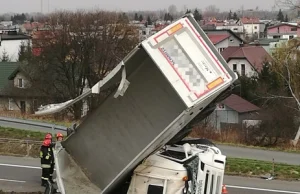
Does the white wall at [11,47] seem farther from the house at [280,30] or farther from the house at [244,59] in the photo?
the house at [280,30]

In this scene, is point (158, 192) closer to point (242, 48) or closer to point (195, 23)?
point (195, 23)

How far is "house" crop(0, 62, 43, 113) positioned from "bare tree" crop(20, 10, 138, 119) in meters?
1.08

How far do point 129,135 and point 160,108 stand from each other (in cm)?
80

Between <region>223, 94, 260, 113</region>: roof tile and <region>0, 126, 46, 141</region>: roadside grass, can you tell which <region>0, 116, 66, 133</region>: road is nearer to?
<region>0, 126, 46, 141</region>: roadside grass

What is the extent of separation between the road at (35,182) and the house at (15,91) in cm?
2524

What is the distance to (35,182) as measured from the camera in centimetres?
1265

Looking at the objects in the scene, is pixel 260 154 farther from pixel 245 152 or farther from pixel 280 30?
pixel 280 30

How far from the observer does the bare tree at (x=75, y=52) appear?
41625 mm

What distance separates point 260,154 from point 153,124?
36.3 ft

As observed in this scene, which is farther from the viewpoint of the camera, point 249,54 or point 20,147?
point 249,54

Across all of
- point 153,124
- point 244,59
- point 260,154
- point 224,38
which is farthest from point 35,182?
point 224,38

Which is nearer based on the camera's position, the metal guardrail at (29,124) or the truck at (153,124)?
the truck at (153,124)

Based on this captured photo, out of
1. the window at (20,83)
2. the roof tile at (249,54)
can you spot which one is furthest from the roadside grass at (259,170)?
the roof tile at (249,54)

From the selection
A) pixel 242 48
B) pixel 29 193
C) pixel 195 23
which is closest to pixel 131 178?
pixel 195 23
